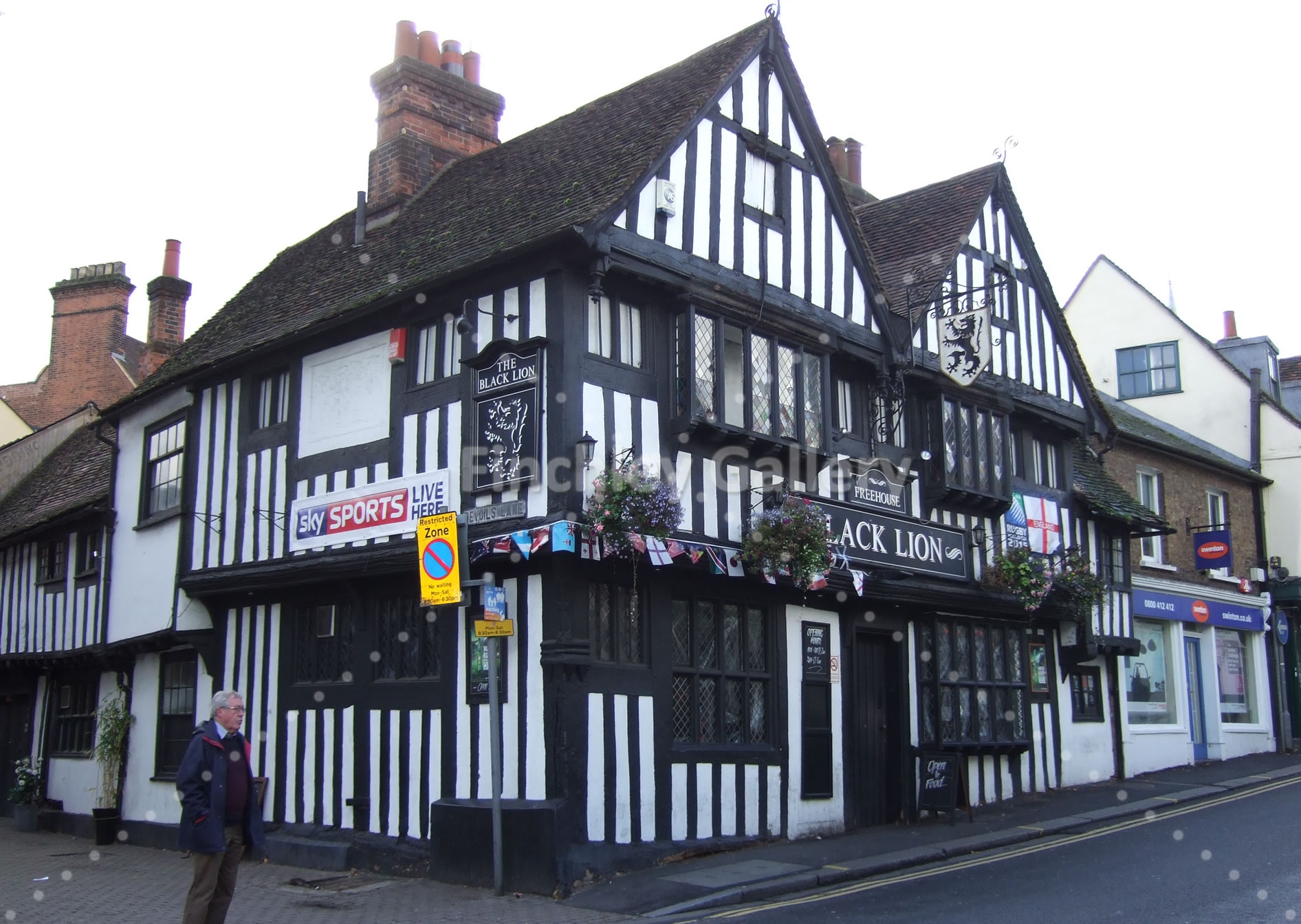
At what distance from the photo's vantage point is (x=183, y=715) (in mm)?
15469

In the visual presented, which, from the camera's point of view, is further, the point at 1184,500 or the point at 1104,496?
the point at 1184,500

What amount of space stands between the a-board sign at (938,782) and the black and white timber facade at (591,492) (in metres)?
0.64

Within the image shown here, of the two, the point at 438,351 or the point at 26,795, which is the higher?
the point at 438,351

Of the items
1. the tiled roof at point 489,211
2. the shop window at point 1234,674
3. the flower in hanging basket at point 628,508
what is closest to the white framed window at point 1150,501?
the shop window at point 1234,674

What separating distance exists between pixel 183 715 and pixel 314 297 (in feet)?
17.7

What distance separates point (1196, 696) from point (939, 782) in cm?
1035

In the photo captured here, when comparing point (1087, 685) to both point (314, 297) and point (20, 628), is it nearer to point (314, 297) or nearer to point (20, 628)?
point (314, 297)

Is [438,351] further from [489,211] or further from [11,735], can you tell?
[11,735]

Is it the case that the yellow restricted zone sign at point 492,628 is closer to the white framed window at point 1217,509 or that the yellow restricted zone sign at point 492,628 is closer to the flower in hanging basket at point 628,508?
the flower in hanging basket at point 628,508

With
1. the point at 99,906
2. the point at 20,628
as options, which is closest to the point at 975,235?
the point at 99,906

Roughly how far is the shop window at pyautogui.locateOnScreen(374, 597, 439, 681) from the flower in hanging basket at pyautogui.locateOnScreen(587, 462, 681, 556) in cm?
249

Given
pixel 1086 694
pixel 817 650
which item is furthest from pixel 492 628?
pixel 1086 694

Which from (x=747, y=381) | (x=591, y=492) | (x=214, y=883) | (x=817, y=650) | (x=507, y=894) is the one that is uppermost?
(x=747, y=381)

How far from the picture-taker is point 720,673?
40.9 feet
